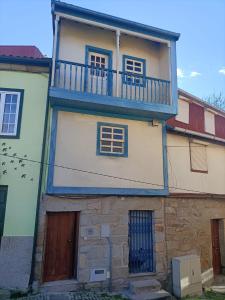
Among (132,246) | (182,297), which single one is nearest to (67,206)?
(132,246)

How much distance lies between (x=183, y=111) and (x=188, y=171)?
3.17m

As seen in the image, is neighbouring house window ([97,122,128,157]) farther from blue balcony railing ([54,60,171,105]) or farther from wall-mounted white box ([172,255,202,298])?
wall-mounted white box ([172,255,202,298])

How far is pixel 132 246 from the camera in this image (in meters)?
8.90

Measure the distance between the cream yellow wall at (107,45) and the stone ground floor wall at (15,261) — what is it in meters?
6.44

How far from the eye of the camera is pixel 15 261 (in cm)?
743

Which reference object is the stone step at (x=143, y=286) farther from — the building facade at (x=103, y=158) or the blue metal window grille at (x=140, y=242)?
the blue metal window grille at (x=140, y=242)

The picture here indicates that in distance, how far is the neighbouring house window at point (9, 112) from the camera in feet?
27.4

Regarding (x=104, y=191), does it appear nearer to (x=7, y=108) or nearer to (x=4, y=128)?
(x=4, y=128)

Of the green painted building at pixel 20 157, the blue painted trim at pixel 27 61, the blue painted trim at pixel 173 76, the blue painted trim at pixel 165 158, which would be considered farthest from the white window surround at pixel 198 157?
the blue painted trim at pixel 27 61

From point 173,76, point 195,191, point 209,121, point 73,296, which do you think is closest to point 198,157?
Result: point 195,191

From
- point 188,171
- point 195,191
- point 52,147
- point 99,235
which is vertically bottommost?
point 99,235

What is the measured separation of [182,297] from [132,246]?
2293 mm

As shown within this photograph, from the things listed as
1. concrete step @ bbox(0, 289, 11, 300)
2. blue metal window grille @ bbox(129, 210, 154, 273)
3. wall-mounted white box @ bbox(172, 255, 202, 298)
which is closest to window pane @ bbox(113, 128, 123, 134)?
blue metal window grille @ bbox(129, 210, 154, 273)

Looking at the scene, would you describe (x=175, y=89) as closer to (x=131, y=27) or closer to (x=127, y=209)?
(x=131, y=27)
